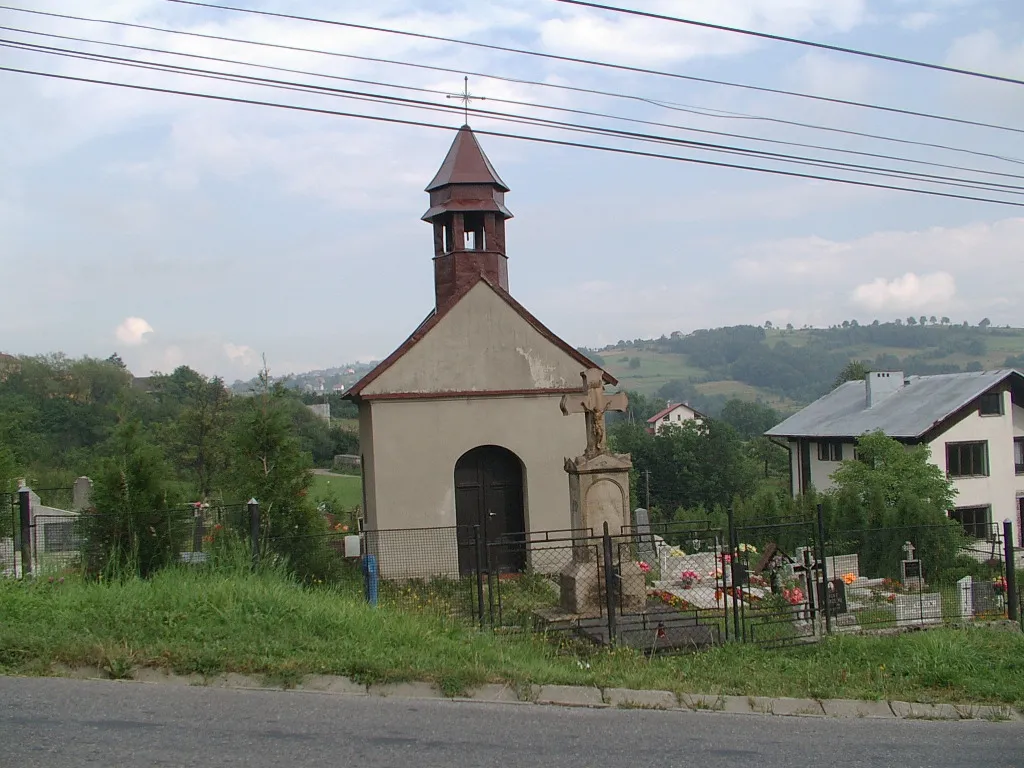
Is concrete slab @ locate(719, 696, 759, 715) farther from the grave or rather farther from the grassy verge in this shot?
the grave

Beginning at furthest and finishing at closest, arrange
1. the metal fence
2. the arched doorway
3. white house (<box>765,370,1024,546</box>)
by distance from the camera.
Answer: white house (<box>765,370,1024,546</box>)
the arched doorway
the metal fence

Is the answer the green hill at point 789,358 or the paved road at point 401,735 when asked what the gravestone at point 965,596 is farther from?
the green hill at point 789,358

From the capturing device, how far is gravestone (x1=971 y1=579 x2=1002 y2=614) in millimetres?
13438

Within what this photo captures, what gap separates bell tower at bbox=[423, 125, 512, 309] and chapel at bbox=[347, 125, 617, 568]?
0.96 feet

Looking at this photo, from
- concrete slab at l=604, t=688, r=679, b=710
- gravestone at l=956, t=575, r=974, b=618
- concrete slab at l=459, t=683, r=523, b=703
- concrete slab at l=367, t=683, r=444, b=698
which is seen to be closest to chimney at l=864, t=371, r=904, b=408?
gravestone at l=956, t=575, r=974, b=618

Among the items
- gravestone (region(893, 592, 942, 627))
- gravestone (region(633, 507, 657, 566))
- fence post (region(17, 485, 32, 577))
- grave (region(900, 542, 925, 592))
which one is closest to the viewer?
fence post (region(17, 485, 32, 577))

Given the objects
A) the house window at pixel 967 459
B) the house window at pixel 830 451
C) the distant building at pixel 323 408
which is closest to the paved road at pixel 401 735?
the house window at pixel 967 459

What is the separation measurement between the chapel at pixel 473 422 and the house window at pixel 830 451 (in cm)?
2222

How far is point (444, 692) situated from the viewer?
6648 millimetres

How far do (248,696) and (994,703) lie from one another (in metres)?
6.24

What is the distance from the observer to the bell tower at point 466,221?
1791cm

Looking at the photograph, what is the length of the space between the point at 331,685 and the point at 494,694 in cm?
121

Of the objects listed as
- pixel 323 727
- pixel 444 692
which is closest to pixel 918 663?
pixel 444 692

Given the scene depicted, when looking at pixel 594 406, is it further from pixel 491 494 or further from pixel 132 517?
pixel 132 517
